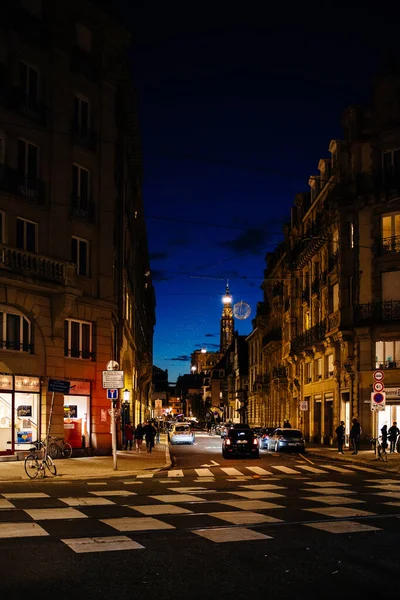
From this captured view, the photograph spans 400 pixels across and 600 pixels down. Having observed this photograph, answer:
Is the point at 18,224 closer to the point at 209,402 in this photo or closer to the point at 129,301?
the point at 129,301

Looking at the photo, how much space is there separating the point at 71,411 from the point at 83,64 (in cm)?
1561

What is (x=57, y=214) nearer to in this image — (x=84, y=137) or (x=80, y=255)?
(x=80, y=255)

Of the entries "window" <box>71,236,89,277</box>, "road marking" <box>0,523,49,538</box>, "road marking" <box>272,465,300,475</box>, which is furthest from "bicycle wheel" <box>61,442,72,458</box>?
"road marking" <box>0,523,49,538</box>

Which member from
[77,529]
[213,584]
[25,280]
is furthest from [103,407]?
[213,584]

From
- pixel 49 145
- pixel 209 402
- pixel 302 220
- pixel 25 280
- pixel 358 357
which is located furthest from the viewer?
pixel 209 402

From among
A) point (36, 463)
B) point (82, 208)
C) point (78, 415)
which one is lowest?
point (36, 463)

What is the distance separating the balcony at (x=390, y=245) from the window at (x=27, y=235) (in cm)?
2164

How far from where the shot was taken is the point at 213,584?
314 inches

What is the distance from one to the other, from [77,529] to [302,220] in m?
55.1

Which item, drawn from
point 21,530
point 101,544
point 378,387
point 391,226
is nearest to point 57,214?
point 378,387

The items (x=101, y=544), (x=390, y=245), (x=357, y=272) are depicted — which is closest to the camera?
(x=101, y=544)

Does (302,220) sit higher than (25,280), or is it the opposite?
(302,220)

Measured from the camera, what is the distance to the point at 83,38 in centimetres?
3575

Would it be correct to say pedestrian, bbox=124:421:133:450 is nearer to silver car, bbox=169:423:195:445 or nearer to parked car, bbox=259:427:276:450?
parked car, bbox=259:427:276:450
